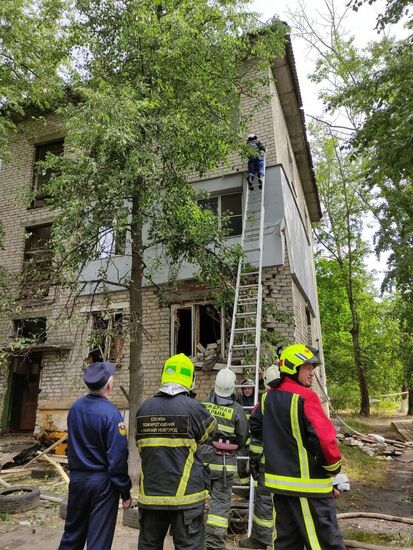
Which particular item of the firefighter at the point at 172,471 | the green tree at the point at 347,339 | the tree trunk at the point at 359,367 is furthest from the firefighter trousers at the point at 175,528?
the green tree at the point at 347,339

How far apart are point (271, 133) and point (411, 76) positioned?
11.3ft

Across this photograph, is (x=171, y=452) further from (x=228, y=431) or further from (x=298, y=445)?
(x=228, y=431)

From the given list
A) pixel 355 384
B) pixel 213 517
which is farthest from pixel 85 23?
pixel 355 384

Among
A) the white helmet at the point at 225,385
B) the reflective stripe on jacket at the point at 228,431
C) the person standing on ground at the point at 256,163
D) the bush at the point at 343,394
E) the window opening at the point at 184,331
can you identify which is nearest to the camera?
the reflective stripe on jacket at the point at 228,431

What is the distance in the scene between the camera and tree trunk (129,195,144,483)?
6.63m

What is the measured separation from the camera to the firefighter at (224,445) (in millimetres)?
4137

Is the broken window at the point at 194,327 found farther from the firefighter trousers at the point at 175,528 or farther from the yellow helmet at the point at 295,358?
the firefighter trousers at the point at 175,528

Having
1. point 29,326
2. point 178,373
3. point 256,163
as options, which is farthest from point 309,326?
point 178,373

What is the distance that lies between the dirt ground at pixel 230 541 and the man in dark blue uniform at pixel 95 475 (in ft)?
5.16

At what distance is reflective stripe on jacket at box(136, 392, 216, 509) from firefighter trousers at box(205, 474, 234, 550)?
142 cm

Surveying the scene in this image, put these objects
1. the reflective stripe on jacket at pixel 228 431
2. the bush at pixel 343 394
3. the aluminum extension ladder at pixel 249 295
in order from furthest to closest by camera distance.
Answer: the bush at pixel 343 394 → the aluminum extension ladder at pixel 249 295 → the reflective stripe on jacket at pixel 228 431

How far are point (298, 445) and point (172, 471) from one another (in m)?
0.89

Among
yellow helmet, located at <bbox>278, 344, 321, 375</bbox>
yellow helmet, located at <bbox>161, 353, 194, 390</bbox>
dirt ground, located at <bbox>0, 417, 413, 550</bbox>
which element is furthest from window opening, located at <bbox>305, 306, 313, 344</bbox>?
yellow helmet, located at <bbox>161, 353, 194, 390</bbox>

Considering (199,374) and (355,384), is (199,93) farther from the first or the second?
(355,384)
